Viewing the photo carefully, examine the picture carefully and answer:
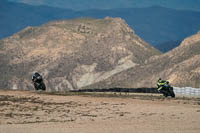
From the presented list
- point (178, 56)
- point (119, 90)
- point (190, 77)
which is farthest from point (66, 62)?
point (119, 90)

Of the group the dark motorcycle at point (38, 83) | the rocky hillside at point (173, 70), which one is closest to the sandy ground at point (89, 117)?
the dark motorcycle at point (38, 83)

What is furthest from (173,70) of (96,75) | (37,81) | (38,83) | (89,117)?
(89,117)

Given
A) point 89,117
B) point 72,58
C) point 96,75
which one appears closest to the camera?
point 89,117

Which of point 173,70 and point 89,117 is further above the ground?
point 173,70

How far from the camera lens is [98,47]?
189125 millimetres

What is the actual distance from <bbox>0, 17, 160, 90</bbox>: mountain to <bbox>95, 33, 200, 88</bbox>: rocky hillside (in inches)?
846

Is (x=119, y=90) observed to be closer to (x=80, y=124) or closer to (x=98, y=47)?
(x=80, y=124)

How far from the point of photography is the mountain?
565 ft

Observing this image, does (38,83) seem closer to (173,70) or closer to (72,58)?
(173,70)

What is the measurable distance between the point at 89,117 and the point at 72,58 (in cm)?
15005

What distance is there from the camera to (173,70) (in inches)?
5217

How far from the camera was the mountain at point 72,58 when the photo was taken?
6781 inches

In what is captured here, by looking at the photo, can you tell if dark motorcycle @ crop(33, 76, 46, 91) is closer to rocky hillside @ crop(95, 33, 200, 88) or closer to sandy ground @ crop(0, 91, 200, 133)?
sandy ground @ crop(0, 91, 200, 133)

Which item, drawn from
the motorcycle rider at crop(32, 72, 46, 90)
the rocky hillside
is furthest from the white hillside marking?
the motorcycle rider at crop(32, 72, 46, 90)
